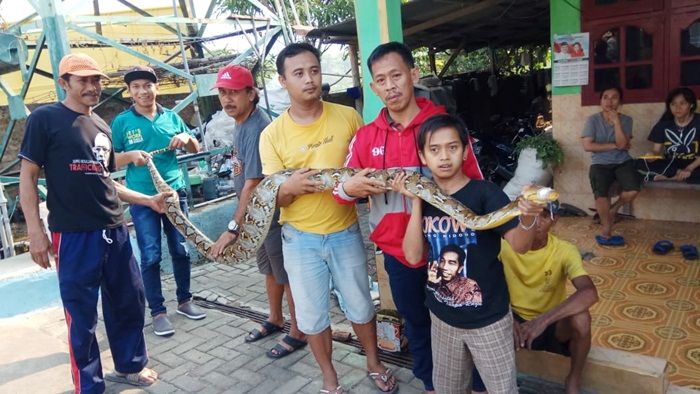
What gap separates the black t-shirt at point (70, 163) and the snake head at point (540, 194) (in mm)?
2815

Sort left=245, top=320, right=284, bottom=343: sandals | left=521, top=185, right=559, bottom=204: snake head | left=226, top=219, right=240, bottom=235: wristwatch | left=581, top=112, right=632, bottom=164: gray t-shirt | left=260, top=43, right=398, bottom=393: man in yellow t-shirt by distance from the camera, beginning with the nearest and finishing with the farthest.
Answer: left=521, top=185, right=559, bottom=204: snake head
left=260, top=43, right=398, bottom=393: man in yellow t-shirt
left=226, top=219, right=240, bottom=235: wristwatch
left=245, top=320, right=284, bottom=343: sandals
left=581, top=112, right=632, bottom=164: gray t-shirt

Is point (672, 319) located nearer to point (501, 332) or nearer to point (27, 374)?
point (501, 332)

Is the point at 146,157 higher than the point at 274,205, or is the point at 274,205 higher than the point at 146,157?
the point at 146,157

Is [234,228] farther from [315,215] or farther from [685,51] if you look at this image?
[685,51]

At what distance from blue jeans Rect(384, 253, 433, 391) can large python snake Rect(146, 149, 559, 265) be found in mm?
562

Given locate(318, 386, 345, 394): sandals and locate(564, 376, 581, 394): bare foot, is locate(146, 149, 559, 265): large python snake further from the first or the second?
locate(564, 376, 581, 394): bare foot

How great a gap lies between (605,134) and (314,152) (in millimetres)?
4175

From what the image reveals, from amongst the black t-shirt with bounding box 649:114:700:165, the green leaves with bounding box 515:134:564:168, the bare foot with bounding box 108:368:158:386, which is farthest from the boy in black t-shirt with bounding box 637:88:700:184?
the bare foot with bounding box 108:368:158:386

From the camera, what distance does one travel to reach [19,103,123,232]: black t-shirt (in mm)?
3260

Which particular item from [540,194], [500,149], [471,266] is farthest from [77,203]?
[500,149]

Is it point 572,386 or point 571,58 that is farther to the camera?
point 571,58

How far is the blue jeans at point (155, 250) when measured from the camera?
14.8 ft

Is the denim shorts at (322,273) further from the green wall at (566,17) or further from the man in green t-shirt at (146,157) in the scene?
the green wall at (566,17)

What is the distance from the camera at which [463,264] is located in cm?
245
